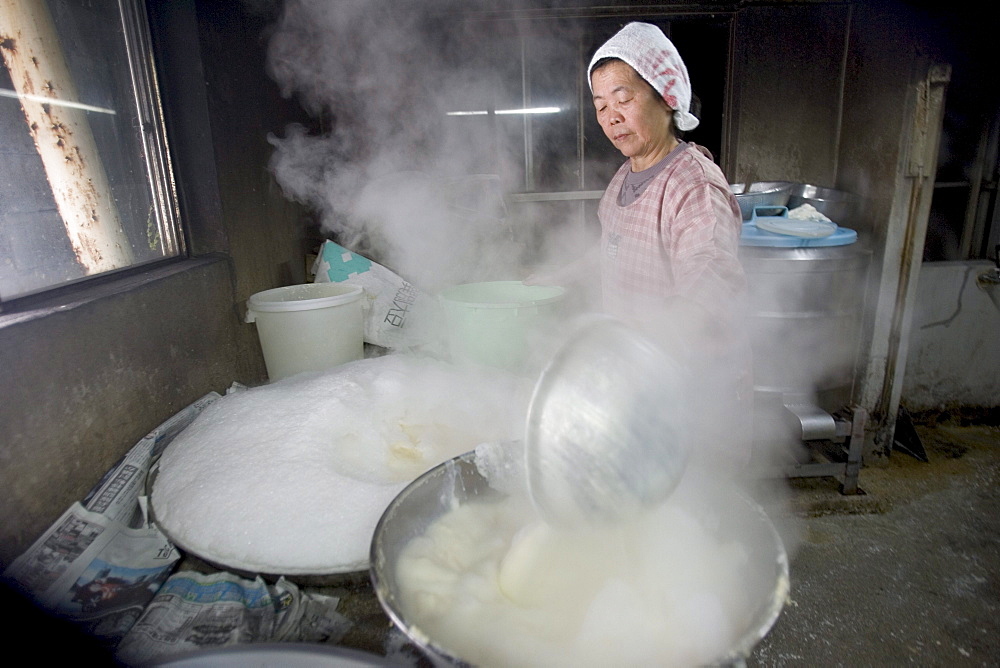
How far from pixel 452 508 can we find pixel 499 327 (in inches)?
52.4

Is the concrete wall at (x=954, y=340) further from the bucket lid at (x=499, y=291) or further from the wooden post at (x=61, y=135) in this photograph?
the wooden post at (x=61, y=135)

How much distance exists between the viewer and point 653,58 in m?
1.93

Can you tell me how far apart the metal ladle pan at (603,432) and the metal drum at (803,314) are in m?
2.37

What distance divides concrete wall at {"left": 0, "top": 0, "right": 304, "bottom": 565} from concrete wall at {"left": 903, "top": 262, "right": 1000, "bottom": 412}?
4.55 metres

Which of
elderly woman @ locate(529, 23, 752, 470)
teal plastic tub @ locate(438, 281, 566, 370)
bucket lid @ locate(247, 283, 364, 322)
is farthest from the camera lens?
bucket lid @ locate(247, 283, 364, 322)

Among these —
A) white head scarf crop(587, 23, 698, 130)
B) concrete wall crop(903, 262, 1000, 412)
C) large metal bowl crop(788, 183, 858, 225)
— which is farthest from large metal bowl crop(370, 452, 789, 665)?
concrete wall crop(903, 262, 1000, 412)

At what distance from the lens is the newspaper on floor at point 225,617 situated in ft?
4.90

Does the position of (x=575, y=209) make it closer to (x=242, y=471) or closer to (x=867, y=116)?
(x=867, y=116)

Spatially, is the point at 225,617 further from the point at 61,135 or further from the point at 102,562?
the point at 61,135

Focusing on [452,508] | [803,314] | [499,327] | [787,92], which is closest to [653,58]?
[499,327]

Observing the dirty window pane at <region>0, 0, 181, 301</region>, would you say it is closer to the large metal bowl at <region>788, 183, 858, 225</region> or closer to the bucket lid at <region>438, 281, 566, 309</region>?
the bucket lid at <region>438, 281, 566, 309</region>

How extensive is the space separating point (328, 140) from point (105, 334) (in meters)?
2.68

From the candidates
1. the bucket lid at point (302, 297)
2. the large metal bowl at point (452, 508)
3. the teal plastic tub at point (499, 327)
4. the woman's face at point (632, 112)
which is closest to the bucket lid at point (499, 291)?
the teal plastic tub at point (499, 327)

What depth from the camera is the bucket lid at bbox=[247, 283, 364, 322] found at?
285 centimetres
